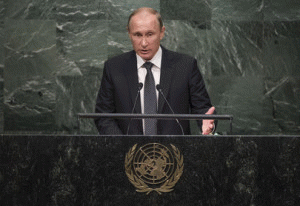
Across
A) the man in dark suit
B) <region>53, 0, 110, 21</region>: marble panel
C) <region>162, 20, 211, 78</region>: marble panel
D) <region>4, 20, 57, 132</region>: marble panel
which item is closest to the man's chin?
the man in dark suit

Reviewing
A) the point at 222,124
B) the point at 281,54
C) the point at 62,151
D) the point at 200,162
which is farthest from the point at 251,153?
the point at 281,54

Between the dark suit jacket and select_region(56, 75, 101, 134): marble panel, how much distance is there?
1.50 metres

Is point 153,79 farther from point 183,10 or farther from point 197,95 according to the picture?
point 183,10

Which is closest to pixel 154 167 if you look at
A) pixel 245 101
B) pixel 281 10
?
pixel 245 101

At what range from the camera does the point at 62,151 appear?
81.4 inches

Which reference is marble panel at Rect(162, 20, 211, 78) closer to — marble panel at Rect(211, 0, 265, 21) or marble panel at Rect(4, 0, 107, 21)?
marble panel at Rect(211, 0, 265, 21)

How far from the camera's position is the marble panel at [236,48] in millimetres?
4770

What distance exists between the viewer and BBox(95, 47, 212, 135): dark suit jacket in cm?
302

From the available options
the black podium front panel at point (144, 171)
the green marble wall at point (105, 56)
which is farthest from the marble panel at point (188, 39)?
the black podium front panel at point (144, 171)

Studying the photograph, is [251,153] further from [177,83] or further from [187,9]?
[187,9]

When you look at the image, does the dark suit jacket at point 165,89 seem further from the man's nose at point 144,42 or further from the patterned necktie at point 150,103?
the man's nose at point 144,42

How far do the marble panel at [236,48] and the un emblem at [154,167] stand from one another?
2.81 meters

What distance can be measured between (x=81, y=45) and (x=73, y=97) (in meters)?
0.53

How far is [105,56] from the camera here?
474 centimetres
